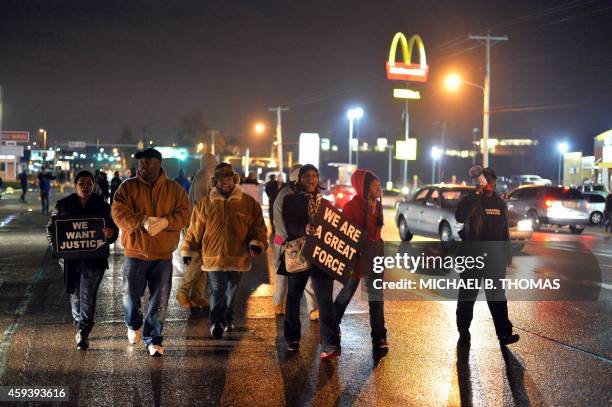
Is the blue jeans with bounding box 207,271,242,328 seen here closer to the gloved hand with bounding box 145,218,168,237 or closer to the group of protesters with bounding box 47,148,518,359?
the group of protesters with bounding box 47,148,518,359

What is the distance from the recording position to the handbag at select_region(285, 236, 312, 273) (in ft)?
22.3

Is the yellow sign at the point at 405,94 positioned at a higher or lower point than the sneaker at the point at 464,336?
higher

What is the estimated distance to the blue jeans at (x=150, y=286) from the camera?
6.66m

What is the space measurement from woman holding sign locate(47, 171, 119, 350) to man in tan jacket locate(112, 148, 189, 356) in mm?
497

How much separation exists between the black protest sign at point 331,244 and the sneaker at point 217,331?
141 centimetres

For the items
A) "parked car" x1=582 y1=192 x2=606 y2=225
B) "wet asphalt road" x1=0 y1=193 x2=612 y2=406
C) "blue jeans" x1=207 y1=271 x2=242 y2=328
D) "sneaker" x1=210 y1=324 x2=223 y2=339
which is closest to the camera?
"wet asphalt road" x1=0 y1=193 x2=612 y2=406

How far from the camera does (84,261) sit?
7.04m

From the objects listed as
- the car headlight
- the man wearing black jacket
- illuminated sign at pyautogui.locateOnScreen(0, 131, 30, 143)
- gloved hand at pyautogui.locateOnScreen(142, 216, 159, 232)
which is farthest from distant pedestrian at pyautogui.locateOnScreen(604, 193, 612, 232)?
illuminated sign at pyautogui.locateOnScreen(0, 131, 30, 143)

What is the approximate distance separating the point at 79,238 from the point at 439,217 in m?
12.4

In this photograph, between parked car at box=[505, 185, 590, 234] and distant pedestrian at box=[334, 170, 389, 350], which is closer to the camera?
distant pedestrian at box=[334, 170, 389, 350]

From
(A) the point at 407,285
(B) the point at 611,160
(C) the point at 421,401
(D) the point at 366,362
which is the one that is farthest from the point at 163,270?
(B) the point at 611,160

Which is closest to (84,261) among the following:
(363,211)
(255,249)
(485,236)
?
(255,249)

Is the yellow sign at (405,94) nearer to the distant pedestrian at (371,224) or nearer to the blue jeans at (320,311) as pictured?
the distant pedestrian at (371,224)

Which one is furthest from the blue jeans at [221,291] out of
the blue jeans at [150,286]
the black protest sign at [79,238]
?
the black protest sign at [79,238]
